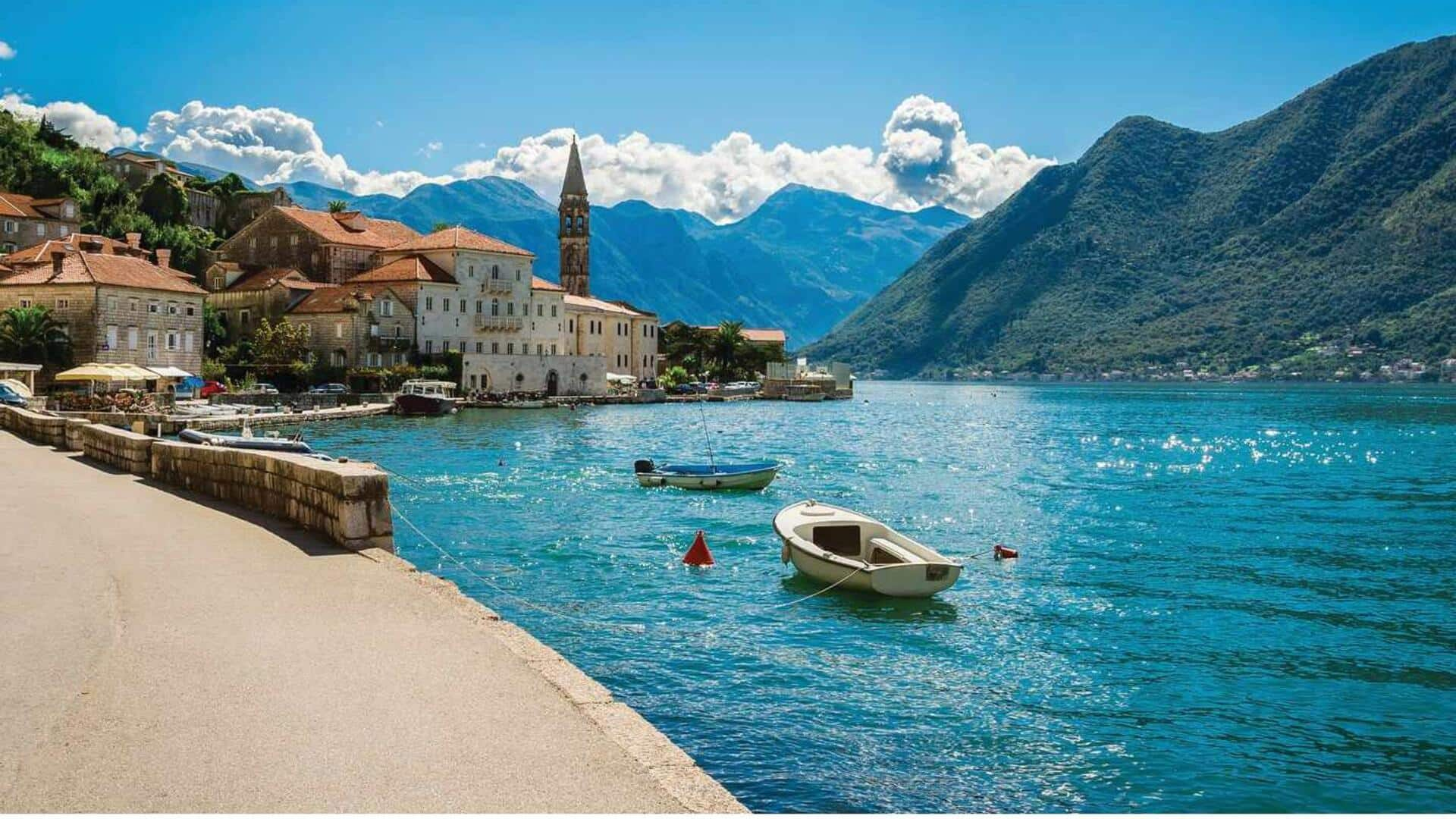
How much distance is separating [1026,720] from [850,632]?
15.0ft

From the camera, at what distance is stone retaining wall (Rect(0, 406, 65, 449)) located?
30.9m

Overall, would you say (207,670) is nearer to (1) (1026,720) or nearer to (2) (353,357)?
(1) (1026,720)

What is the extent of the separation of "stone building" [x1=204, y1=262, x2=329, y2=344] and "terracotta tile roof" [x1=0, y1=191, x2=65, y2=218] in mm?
12417

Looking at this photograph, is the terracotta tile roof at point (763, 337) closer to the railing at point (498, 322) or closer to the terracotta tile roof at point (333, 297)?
the railing at point (498, 322)

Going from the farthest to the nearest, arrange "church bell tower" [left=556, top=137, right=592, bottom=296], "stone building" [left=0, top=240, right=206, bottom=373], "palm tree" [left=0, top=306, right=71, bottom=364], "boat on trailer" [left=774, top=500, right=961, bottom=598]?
"church bell tower" [left=556, top=137, right=592, bottom=296] → "stone building" [left=0, top=240, right=206, bottom=373] → "palm tree" [left=0, top=306, right=71, bottom=364] → "boat on trailer" [left=774, top=500, right=961, bottom=598]

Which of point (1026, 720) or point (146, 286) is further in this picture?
point (146, 286)

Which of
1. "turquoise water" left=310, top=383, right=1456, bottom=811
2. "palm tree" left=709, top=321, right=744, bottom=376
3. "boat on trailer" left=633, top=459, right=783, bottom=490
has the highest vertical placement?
"palm tree" left=709, top=321, right=744, bottom=376

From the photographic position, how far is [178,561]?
13.1 m

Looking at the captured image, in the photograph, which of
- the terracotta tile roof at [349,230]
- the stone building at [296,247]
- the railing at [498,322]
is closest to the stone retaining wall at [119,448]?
the railing at [498,322]

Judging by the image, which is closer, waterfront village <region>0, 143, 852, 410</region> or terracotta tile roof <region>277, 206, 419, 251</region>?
waterfront village <region>0, 143, 852, 410</region>

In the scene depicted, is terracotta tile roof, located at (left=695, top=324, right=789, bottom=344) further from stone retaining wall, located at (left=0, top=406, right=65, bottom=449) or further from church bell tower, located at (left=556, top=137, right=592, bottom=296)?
stone retaining wall, located at (left=0, top=406, right=65, bottom=449)

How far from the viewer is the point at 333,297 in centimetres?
9094

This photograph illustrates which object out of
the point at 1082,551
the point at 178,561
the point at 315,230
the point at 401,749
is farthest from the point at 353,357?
the point at 401,749

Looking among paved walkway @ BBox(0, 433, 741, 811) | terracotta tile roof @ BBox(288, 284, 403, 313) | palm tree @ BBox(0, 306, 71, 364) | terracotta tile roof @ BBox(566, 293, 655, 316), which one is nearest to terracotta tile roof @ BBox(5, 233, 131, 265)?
palm tree @ BBox(0, 306, 71, 364)
